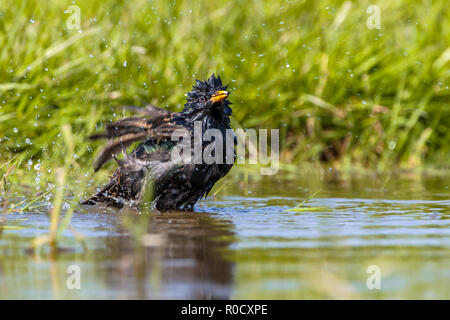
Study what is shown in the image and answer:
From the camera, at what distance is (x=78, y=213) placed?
18.2 ft

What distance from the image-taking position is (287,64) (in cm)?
876

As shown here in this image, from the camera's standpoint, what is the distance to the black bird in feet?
18.6

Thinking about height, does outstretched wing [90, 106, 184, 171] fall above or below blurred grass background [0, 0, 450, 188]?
below

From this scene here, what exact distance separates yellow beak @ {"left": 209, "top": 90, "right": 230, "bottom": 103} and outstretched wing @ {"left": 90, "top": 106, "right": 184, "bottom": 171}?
29 centimetres

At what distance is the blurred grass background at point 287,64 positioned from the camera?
26.5 ft

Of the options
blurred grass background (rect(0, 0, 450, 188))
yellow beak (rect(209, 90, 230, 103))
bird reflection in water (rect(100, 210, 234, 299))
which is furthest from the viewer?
blurred grass background (rect(0, 0, 450, 188))

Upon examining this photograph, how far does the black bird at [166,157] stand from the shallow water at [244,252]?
0.18 meters

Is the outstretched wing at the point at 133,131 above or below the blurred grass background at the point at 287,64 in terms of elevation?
below
